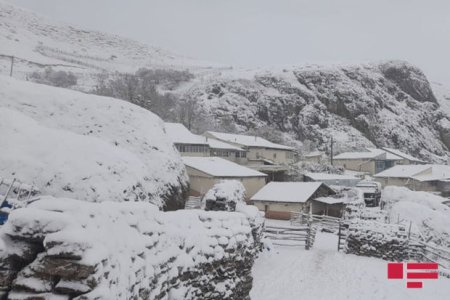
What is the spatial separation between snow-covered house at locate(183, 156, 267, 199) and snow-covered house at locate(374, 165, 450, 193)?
26.1 m

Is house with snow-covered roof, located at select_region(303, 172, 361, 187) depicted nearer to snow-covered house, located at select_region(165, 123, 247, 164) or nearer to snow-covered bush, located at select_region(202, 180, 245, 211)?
snow-covered house, located at select_region(165, 123, 247, 164)

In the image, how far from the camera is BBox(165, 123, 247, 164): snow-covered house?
144 feet

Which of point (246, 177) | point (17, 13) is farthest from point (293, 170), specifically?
point (17, 13)

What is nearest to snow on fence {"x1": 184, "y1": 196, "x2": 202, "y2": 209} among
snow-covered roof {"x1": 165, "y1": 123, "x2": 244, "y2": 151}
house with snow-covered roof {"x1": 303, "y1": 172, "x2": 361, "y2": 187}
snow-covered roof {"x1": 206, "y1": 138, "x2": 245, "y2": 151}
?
snow-covered roof {"x1": 165, "y1": 123, "x2": 244, "y2": 151}

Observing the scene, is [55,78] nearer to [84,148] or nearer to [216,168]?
[216,168]

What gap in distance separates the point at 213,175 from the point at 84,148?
72.0 feet

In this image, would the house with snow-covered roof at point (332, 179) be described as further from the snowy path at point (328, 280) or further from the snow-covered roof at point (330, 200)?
the snowy path at point (328, 280)

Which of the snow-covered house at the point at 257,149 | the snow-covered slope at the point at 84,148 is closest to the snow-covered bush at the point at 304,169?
the snow-covered house at the point at 257,149

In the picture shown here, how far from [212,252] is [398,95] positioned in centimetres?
11389

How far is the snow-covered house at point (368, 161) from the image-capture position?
217ft

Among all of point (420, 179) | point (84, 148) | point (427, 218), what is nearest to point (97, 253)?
point (84, 148)

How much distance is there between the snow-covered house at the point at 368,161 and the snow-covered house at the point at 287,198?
109ft

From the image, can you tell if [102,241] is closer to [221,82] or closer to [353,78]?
[221,82]

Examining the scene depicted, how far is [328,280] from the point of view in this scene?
13.2 meters
